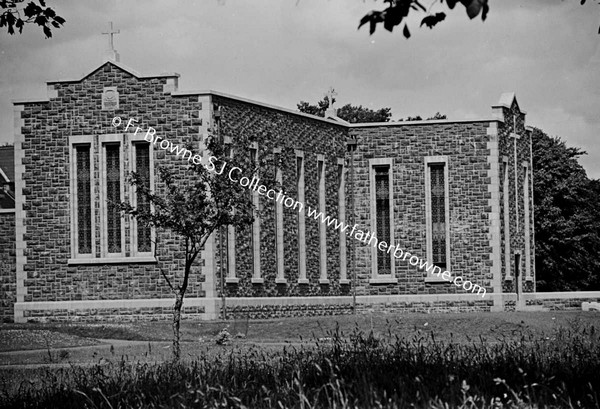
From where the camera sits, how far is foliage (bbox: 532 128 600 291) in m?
73.2

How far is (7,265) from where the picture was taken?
1890 inches

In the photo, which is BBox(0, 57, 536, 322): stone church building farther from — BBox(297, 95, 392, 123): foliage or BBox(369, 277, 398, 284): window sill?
BBox(297, 95, 392, 123): foliage

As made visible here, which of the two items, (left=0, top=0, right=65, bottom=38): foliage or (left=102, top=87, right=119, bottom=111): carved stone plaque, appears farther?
(left=102, top=87, right=119, bottom=111): carved stone plaque

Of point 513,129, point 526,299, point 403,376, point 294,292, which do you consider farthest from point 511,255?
point 403,376

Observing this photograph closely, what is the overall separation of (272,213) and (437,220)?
342 inches

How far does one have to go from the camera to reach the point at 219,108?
146 feet

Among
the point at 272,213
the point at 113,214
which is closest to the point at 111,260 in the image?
the point at 113,214

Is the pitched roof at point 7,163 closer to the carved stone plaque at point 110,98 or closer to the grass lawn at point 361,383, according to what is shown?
the carved stone plaque at point 110,98

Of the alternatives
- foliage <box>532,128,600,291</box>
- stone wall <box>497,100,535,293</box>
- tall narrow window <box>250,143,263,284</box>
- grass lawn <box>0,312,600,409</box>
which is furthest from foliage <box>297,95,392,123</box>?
grass lawn <box>0,312,600,409</box>

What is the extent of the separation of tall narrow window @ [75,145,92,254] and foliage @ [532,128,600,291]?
35.7 metres

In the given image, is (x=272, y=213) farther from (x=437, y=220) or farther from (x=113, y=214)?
(x=437, y=220)

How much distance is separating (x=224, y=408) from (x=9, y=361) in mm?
15168

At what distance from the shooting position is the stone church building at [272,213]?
44.3 metres

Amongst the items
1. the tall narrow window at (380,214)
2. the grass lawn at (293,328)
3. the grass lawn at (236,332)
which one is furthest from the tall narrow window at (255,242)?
the tall narrow window at (380,214)
